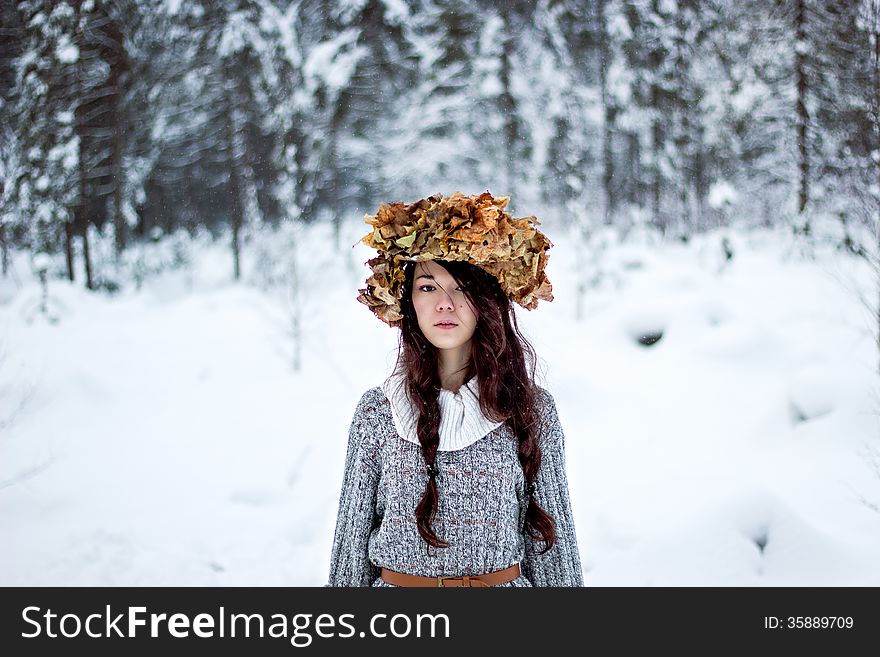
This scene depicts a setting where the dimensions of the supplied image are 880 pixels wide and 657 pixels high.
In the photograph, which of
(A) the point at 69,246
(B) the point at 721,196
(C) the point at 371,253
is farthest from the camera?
(C) the point at 371,253

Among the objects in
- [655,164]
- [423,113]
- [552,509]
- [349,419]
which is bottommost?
[552,509]

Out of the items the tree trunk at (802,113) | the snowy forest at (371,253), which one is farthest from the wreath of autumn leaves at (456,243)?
the tree trunk at (802,113)

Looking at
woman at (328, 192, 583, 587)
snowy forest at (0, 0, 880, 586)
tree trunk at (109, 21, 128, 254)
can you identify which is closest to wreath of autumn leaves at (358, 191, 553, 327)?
woman at (328, 192, 583, 587)

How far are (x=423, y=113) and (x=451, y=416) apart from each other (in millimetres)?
9821

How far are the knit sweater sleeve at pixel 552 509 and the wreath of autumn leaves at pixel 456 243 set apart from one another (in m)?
0.28

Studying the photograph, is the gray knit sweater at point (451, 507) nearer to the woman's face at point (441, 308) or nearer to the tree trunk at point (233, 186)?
the woman's face at point (441, 308)

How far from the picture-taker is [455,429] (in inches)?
57.0

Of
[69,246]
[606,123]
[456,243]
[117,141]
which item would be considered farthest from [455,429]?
[606,123]

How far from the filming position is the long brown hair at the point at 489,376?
4.81 feet

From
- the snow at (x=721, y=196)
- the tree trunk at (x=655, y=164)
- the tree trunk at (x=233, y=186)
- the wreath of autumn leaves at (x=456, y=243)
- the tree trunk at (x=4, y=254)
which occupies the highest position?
the tree trunk at (x=655, y=164)

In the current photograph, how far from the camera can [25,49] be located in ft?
16.3

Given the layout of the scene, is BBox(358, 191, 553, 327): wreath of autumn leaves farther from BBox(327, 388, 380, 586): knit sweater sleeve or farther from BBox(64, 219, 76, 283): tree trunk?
BBox(64, 219, 76, 283): tree trunk

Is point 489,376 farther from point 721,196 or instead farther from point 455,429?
point 721,196

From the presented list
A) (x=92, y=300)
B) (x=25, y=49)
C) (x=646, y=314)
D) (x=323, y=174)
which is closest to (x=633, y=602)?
(x=646, y=314)
